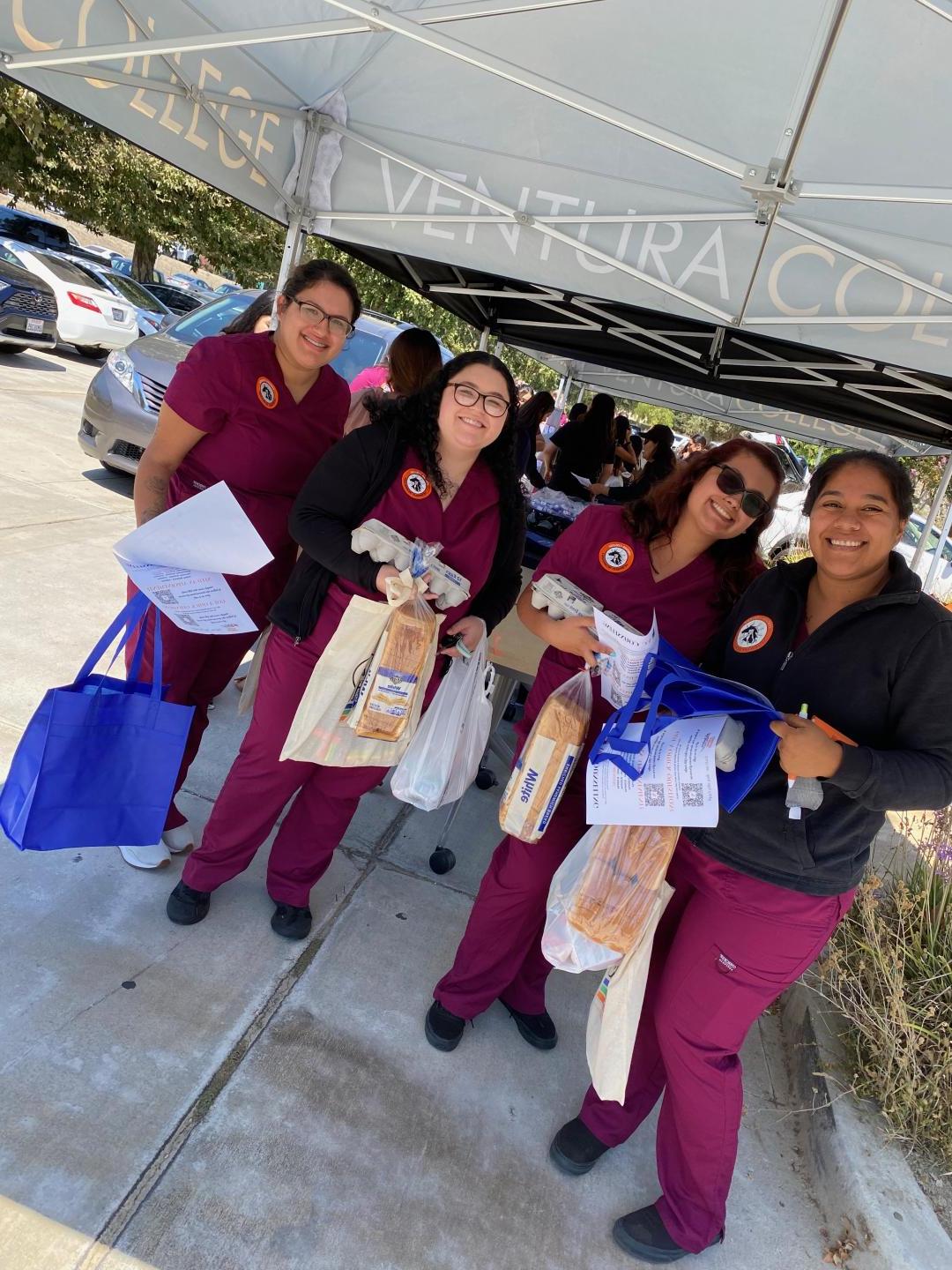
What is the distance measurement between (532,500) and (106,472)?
166 inches

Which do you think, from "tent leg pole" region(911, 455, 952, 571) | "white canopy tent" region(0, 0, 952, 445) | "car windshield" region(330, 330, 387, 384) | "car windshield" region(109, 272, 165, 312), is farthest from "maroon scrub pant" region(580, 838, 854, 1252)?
"car windshield" region(109, 272, 165, 312)

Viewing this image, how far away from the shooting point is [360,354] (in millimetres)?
6715

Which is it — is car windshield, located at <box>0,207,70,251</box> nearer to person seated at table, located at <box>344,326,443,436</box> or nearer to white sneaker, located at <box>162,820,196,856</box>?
person seated at table, located at <box>344,326,443,436</box>

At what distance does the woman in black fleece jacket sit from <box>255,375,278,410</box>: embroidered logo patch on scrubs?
1516mm

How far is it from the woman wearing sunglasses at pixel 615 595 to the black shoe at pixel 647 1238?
0.67m

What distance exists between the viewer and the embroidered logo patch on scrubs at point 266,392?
2.53 metres

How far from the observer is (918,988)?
2.79 meters

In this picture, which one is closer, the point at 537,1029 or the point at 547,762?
the point at 547,762

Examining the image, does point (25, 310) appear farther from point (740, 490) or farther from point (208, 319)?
point (740, 490)

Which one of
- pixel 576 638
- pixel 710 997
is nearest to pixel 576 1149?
pixel 710 997

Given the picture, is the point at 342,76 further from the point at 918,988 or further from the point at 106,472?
the point at 106,472

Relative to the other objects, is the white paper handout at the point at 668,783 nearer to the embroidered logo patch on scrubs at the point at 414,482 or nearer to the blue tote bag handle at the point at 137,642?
the embroidered logo patch on scrubs at the point at 414,482

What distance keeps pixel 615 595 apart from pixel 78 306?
13354 mm

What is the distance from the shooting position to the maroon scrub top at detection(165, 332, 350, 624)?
2482mm
